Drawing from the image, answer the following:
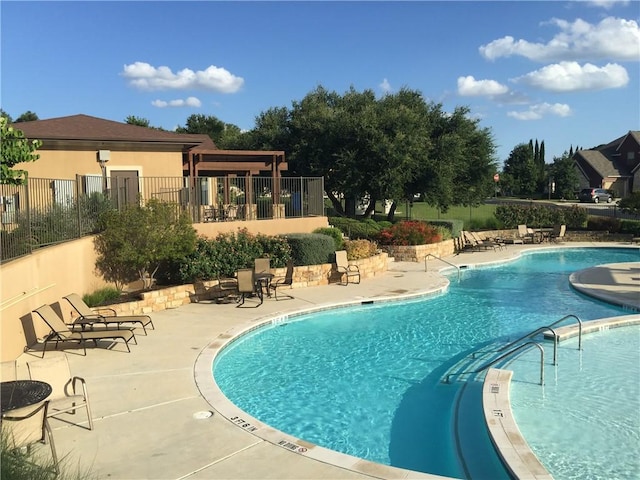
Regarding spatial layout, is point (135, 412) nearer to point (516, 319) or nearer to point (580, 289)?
point (516, 319)

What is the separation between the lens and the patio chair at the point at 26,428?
5318mm

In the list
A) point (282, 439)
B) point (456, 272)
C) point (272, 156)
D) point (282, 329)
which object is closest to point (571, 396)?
point (282, 439)

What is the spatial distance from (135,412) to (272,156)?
17274 mm

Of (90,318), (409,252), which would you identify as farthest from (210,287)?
(409,252)

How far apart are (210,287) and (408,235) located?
11.3 metres

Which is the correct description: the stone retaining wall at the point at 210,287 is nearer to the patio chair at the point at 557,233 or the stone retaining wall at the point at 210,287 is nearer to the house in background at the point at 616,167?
the patio chair at the point at 557,233

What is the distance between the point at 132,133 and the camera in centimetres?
2030

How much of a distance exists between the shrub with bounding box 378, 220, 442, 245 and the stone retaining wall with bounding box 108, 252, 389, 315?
3.65m

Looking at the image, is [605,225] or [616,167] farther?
[616,167]

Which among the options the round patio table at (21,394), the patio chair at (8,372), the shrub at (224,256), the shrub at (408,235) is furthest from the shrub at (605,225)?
the round patio table at (21,394)

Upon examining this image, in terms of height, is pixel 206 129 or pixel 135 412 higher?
pixel 206 129

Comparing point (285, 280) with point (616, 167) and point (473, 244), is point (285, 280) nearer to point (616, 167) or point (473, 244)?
point (473, 244)

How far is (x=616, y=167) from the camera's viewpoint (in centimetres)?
7212

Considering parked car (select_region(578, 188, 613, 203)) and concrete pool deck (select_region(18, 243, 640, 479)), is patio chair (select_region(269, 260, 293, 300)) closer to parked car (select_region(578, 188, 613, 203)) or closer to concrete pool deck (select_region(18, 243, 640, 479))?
concrete pool deck (select_region(18, 243, 640, 479))
